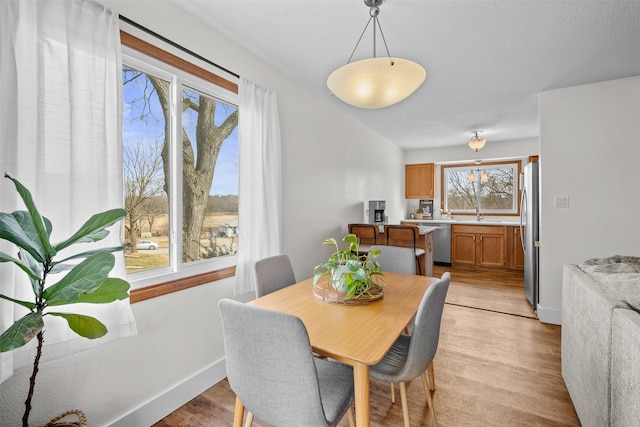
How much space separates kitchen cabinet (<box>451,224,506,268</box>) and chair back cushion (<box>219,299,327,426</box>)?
5.46 metres

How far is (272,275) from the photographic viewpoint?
1.98 metres

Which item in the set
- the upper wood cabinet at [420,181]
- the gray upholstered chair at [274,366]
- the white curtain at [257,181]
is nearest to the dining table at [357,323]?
the gray upholstered chair at [274,366]

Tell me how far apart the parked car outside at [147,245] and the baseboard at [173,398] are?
0.86m

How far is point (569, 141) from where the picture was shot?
10.0 ft

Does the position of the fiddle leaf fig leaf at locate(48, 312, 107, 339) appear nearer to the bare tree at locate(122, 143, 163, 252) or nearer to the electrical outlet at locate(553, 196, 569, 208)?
the bare tree at locate(122, 143, 163, 252)

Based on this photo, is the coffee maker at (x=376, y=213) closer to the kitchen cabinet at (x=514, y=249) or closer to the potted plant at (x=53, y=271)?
the kitchen cabinet at (x=514, y=249)

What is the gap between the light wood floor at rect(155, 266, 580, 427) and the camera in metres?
1.70

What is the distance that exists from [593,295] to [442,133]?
4.00m

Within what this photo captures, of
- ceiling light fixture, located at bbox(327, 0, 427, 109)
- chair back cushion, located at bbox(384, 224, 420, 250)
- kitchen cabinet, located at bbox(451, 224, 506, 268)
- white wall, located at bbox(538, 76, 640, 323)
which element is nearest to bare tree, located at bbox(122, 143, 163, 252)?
ceiling light fixture, located at bbox(327, 0, 427, 109)

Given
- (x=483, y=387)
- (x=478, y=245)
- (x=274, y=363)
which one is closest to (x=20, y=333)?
(x=274, y=363)

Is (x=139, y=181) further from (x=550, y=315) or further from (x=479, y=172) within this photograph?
(x=479, y=172)

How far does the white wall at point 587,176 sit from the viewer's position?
288cm

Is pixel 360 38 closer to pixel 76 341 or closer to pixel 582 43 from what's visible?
pixel 582 43

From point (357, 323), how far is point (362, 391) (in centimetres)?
28
